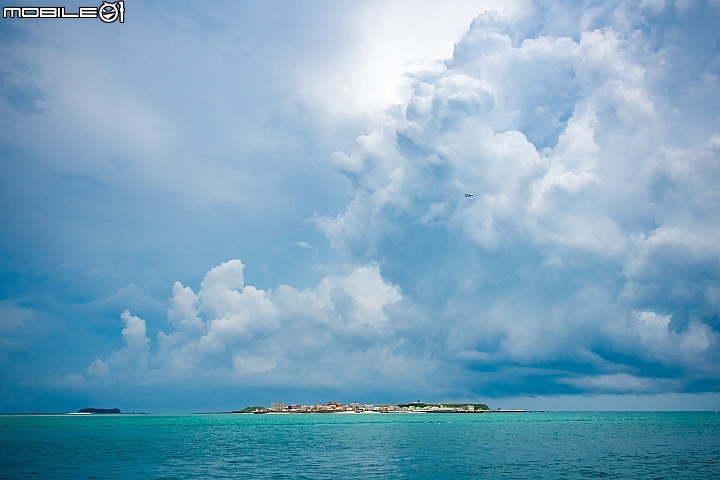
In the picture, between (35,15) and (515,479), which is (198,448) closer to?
(515,479)

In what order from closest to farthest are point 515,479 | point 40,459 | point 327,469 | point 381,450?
point 515,479, point 327,469, point 40,459, point 381,450

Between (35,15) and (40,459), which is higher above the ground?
(35,15)

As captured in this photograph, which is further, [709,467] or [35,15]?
[709,467]

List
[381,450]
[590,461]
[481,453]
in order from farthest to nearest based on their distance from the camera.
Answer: [381,450] → [481,453] → [590,461]

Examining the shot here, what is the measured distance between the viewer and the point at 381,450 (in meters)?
88.2

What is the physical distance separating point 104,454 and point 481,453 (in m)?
55.3

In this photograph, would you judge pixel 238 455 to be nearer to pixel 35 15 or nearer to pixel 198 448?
pixel 198 448

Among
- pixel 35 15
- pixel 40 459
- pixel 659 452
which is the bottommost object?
pixel 659 452

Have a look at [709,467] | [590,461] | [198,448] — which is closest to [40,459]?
[198,448]

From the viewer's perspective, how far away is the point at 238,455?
269 ft

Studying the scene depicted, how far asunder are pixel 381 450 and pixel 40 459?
48.4 metres

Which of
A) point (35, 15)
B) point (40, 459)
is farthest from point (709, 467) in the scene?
point (35, 15)

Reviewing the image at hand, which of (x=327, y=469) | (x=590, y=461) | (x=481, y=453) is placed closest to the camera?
(x=327, y=469)

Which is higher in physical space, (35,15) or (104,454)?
(35,15)
